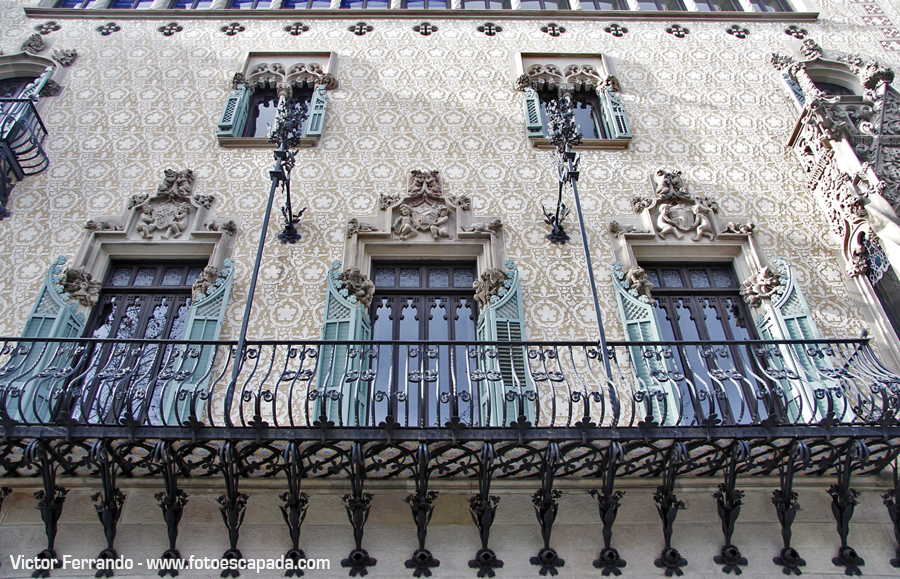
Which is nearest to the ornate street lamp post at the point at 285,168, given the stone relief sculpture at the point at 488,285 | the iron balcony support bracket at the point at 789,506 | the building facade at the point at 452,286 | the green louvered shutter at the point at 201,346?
the building facade at the point at 452,286

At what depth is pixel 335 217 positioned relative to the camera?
29.2 feet

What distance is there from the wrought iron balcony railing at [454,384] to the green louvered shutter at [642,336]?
0.09 ft

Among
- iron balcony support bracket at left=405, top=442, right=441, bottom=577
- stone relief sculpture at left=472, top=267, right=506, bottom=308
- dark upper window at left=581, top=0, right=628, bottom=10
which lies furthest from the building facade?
dark upper window at left=581, top=0, right=628, bottom=10

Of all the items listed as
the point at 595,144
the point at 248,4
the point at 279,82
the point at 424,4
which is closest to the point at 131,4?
the point at 248,4

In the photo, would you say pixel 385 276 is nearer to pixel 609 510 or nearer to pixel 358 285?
pixel 358 285

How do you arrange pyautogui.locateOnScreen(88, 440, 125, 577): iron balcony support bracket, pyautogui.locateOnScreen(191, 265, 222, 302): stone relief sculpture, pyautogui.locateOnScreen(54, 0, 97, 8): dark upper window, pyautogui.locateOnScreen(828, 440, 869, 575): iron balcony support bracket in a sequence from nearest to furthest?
pyautogui.locateOnScreen(88, 440, 125, 577): iron balcony support bracket < pyautogui.locateOnScreen(828, 440, 869, 575): iron balcony support bracket < pyautogui.locateOnScreen(191, 265, 222, 302): stone relief sculpture < pyautogui.locateOnScreen(54, 0, 97, 8): dark upper window

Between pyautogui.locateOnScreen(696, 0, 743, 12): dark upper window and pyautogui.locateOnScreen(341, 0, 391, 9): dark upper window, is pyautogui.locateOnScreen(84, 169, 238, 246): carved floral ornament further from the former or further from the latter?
pyautogui.locateOnScreen(696, 0, 743, 12): dark upper window

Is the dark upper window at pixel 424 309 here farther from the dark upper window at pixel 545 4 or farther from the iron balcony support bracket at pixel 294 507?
the dark upper window at pixel 545 4

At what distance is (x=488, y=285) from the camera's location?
26.4 feet

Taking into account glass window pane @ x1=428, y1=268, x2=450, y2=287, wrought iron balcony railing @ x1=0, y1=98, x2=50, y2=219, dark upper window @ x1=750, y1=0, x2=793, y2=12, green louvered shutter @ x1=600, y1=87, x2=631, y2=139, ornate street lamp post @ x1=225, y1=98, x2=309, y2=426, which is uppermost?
dark upper window @ x1=750, y1=0, x2=793, y2=12

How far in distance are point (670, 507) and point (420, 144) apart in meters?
5.79

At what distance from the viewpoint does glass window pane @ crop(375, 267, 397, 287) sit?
859cm

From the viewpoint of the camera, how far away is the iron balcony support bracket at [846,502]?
6.07m

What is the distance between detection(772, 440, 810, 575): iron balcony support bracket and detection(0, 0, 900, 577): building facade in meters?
0.03
